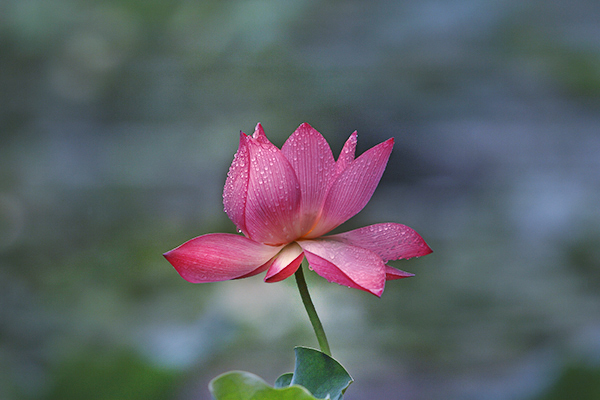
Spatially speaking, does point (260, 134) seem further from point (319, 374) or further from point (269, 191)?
point (319, 374)

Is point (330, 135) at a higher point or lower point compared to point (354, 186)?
lower

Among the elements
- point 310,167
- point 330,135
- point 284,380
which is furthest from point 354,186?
point 330,135

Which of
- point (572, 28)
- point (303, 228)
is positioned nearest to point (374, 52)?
point (572, 28)

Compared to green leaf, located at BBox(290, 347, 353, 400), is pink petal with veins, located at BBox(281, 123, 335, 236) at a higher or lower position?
higher

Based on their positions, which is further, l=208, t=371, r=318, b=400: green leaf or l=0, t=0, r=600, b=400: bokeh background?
l=0, t=0, r=600, b=400: bokeh background

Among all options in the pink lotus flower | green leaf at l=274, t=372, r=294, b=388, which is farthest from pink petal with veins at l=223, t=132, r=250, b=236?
green leaf at l=274, t=372, r=294, b=388

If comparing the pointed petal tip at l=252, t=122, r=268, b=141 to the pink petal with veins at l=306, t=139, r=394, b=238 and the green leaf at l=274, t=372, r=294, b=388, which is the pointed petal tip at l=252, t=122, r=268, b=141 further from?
the green leaf at l=274, t=372, r=294, b=388
